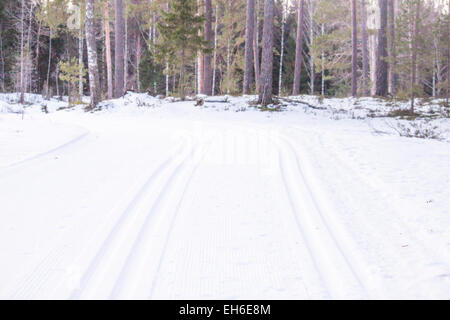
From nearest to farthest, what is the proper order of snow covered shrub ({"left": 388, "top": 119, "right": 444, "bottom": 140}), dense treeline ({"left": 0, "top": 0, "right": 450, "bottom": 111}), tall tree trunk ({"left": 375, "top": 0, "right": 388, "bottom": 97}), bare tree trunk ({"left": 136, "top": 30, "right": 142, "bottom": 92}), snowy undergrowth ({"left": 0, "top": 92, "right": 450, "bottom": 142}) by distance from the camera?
snow covered shrub ({"left": 388, "top": 119, "right": 444, "bottom": 140}) → snowy undergrowth ({"left": 0, "top": 92, "right": 450, "bottom": 142}) → dense treeline ({"left": 0, "top": 0, "right": 450, "bottom": 111}) → tall tree trunk ({"left": 375, "top": 0, "right": 388, "bottom": 97}) → bare tree trunk ({"left": 136, "top": 30, "right": 142, "bottom": 92})

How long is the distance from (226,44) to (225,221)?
97.0ft

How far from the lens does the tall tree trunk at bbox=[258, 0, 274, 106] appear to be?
51.7 ft

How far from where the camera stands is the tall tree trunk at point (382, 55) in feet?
63.0

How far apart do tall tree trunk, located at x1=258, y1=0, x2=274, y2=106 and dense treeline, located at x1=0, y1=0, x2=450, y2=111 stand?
0.04 metres


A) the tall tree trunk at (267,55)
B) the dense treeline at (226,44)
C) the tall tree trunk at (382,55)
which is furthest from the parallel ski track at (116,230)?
the tall tree trunk at (382,55)

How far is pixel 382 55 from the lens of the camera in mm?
19109

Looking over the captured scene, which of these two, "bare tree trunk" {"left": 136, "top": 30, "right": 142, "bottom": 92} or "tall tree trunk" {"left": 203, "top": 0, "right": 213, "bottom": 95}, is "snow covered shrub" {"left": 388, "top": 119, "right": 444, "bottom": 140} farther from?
"bare tree trunk" {"left": 136, "top": 30, "right": 142, "bottom": 92}

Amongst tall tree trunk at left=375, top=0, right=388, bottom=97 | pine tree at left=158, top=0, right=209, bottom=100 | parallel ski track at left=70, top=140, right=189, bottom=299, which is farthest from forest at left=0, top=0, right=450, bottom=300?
tall tree trunk at left=375, top=0, right=388, bottom=97

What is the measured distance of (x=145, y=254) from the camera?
3.00 metres

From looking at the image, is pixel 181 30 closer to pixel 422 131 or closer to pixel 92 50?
pixel 92 50

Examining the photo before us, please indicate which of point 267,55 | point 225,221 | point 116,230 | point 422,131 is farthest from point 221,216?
point 267,55

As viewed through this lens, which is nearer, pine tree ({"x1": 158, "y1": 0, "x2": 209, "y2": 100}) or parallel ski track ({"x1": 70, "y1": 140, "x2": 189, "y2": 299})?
parallel ski track ({"x1": 70, "y1": 140, "x2": 189, "y2": 299})
